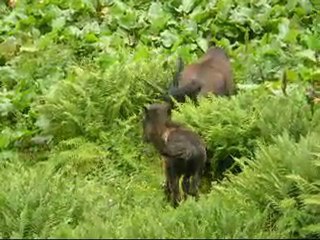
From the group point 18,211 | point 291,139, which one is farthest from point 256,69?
point 18,211

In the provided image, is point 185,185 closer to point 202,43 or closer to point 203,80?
point 203,80

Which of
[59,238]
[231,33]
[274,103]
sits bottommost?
[231,33]

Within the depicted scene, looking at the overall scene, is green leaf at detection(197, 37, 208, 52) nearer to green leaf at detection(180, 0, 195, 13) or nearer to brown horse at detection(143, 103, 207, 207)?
green leaf at detection(180, 0, 195, 13)

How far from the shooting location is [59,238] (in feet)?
16.1

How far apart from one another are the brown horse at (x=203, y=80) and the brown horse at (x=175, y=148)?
1.20m

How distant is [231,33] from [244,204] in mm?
4084

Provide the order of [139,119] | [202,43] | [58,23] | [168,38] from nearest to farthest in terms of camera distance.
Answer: [139,119] < [202,43] < [168,38] < [58,23]

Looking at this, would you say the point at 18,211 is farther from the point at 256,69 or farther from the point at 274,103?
the point at 256,69

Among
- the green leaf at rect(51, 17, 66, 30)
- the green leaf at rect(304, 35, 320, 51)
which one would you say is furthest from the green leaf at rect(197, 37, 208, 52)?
the green leaf at rect(51, 17, 66, 30)

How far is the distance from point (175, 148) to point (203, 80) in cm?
166

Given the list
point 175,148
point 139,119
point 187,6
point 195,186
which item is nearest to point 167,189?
point 195,186

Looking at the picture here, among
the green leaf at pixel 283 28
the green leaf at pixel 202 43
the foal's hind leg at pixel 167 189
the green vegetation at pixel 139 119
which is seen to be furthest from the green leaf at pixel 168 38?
the foal's hind leg at pixel 167 189

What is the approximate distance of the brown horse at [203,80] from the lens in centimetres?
813

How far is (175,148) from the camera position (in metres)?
6.67
